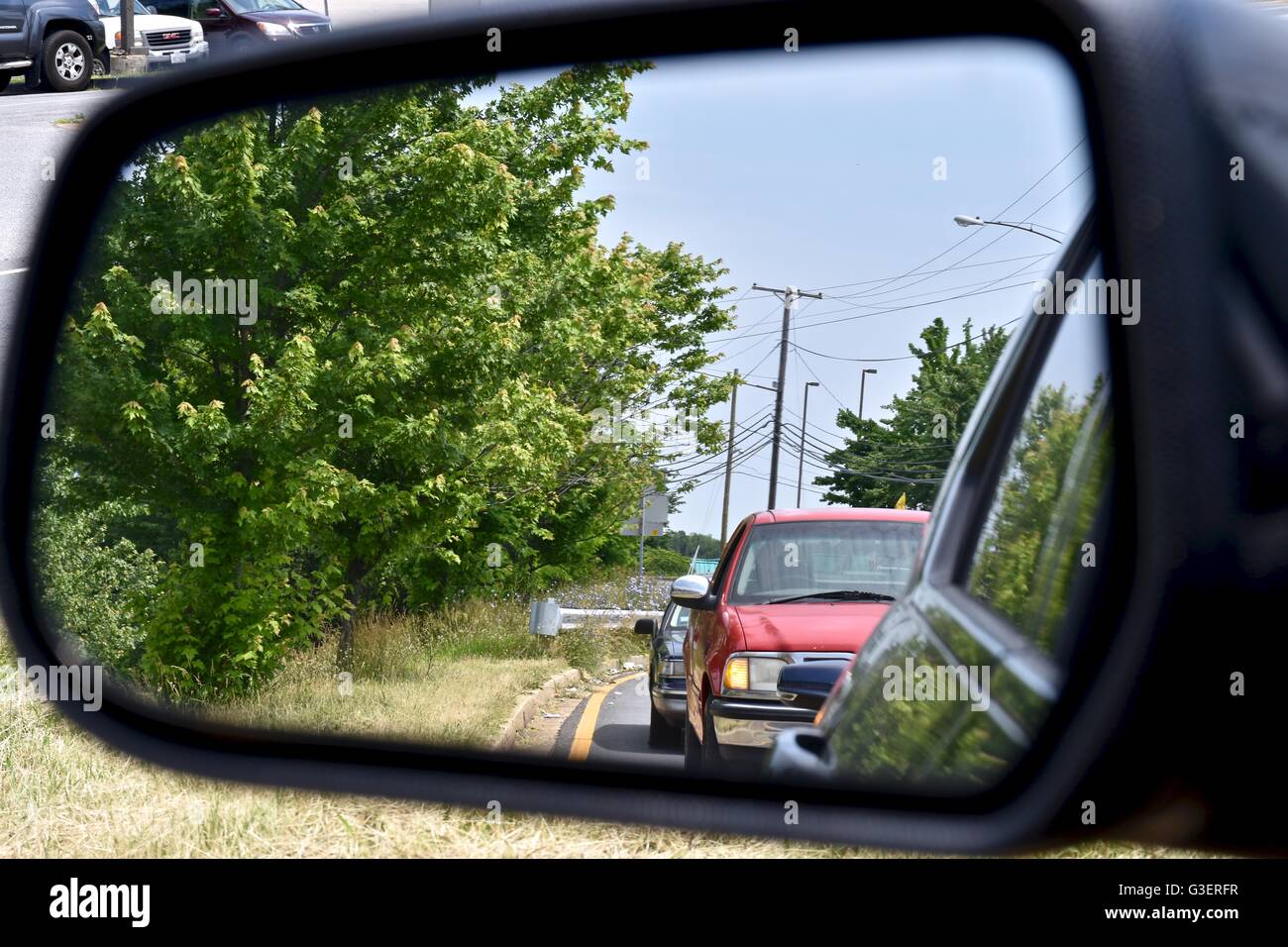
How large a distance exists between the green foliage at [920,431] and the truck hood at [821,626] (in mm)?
254

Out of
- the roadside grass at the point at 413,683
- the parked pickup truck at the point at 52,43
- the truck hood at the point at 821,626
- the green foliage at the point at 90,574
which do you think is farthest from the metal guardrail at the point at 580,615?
the parked pickup truck at the point at 52,43

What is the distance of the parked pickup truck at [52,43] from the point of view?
27.8 meters

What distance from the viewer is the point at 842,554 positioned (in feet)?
6.72

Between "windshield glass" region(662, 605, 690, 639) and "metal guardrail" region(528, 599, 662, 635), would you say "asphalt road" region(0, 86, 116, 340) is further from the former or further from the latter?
"windshield glass" region(662, 605, 690, 639)

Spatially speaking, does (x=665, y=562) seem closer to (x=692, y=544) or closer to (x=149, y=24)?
(x=692, y=544)

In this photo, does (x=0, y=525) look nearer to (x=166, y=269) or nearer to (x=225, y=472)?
(x=166, y=269)

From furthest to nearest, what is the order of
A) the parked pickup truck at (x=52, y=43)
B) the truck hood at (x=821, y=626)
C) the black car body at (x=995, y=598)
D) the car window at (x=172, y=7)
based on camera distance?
1. the car window at (x=172, y=7)
2. the parked pickup truck at (x=52, y=43)
3. the truck hood at (x=821, y=626)
4. the black car body at (x=995, y=598)

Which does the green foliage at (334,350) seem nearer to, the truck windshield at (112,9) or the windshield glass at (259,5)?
the windshield glass at (259,5)

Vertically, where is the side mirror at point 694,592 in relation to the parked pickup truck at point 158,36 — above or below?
below

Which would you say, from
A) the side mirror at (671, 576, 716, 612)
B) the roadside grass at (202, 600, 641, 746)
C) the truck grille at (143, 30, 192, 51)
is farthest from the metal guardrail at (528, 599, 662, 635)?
the truck grille at (143, 30, 192, 51)

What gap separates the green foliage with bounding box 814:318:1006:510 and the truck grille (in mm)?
32692

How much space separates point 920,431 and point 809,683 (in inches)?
18.4

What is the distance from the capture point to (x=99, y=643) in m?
3.02
